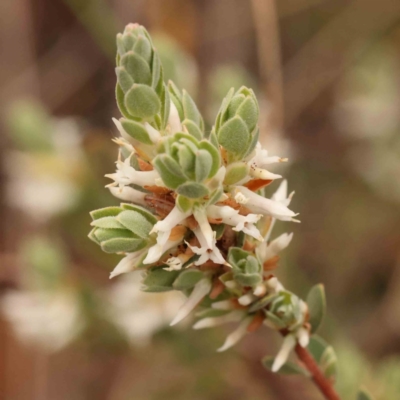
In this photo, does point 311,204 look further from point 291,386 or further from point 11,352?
point 11,352

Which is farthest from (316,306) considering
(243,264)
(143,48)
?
(143,48)

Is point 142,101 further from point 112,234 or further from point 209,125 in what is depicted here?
point 209,125

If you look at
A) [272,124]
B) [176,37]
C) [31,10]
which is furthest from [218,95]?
[31,10]

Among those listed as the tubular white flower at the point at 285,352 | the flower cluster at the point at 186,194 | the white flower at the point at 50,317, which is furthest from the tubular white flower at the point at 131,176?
the white flower at the point at 50,317

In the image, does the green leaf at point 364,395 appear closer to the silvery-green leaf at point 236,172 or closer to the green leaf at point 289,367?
the green leaf at point 289,367

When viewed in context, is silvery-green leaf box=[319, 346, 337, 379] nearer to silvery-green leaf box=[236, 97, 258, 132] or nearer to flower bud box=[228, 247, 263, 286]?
flower bud box=[228, 247, 263, 286]

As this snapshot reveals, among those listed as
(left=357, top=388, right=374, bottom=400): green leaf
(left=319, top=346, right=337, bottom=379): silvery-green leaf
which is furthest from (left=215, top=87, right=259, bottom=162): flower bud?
(left=357, top=388, right=374, bottom=400): green leaf

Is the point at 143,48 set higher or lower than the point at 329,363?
higher
